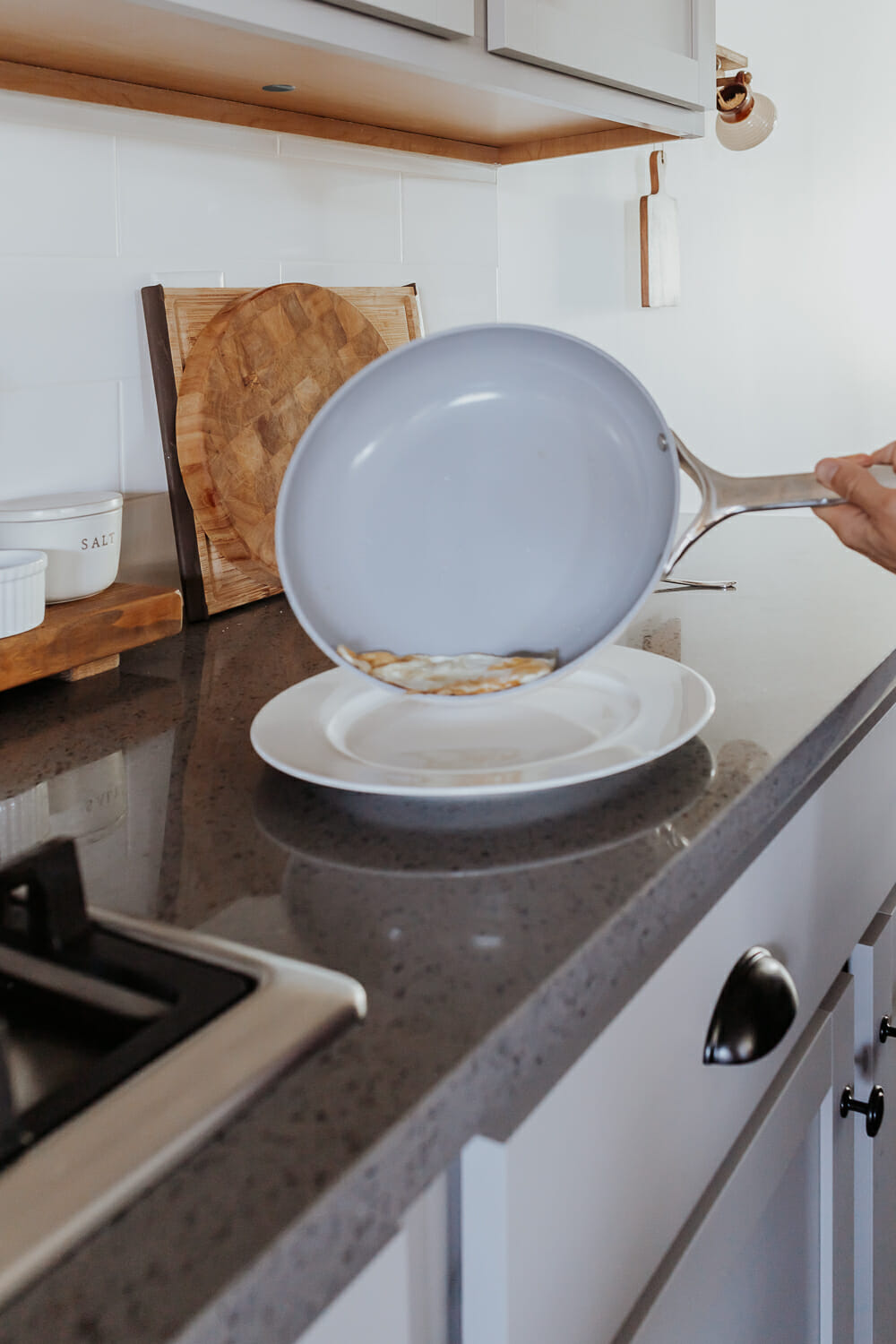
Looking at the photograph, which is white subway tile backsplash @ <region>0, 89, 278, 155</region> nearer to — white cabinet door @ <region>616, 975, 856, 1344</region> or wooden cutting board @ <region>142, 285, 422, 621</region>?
wooden cutting board @ <region>142, 285, 422, 621</region>

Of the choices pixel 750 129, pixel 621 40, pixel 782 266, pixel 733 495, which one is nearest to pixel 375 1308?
pixel 733 495

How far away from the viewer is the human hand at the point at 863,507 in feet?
2.52

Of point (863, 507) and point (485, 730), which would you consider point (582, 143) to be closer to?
point (863, 507)

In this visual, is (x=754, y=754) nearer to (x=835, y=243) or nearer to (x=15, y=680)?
(x=15, y=680)

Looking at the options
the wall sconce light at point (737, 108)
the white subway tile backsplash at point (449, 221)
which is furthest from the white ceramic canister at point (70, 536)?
the wall sconce light at point (737, 108)

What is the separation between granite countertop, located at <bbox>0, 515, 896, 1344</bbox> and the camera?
13.1 inches

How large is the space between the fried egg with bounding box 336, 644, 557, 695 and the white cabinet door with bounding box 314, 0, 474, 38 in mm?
507

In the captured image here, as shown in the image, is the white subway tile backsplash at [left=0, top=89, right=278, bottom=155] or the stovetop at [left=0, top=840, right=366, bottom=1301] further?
the white subway tile backsplash at [left=0, top=89, right=278, bottom=155]

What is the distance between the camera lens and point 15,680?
84cm

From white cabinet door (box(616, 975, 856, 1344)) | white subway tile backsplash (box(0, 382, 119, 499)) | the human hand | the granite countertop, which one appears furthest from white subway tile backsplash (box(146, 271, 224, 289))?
white cabinet door (box(616, 975, 856, 1344))

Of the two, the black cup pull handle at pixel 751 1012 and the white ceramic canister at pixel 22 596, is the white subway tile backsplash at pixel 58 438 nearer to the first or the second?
the white ceramic canister at pixel 22 596

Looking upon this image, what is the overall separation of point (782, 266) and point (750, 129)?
0.54 m

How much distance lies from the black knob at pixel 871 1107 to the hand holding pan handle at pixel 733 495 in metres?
0.49

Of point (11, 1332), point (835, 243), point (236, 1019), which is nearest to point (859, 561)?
point (236, 1019)
